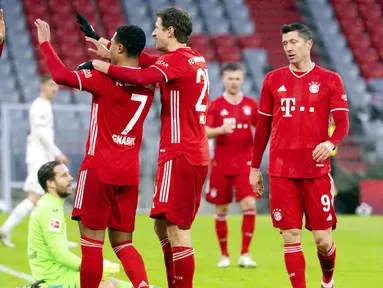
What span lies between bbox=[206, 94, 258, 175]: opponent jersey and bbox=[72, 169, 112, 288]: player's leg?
→ 4.09 metres

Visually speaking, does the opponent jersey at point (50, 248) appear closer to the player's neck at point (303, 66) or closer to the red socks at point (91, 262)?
the red socks at point (91, 262)

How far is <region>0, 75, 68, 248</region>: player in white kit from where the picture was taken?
1126 centimetres

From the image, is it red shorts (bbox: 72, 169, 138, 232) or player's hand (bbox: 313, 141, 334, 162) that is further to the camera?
player's hand (bbox: 313, 141, 334, 162)

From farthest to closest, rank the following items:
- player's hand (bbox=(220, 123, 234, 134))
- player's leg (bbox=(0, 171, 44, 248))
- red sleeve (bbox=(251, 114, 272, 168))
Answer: player's leg (bbox=(0, 171, 44, 248)), player's hand (bbox=(220, 123, 234, 134)), red sleeve (bbox=(251, 114, 272, 168))

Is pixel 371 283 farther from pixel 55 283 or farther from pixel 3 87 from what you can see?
pixel 3 87

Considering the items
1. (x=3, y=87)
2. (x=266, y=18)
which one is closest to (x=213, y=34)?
(x=266, y=18)

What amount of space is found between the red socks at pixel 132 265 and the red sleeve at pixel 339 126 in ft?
5.52

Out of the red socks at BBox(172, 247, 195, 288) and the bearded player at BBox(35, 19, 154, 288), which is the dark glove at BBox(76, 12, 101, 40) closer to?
the bearded player at BBox(35, 19, 154, 288)

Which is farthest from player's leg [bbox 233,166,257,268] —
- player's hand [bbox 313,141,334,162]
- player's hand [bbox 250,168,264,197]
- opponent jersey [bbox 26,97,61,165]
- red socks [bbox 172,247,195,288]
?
red socks [bbox 172,247,195,288]

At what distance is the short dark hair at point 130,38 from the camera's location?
19.8ft

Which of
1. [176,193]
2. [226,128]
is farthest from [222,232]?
[176,193]

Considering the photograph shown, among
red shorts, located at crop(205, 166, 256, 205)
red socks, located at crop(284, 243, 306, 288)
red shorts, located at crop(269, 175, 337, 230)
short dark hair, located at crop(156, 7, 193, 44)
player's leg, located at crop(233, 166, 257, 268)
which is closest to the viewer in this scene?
short dark hair, located at crop(156, 7, 193, 44)

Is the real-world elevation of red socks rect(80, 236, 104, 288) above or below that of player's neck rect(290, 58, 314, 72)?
below

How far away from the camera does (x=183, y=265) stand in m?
6.20
